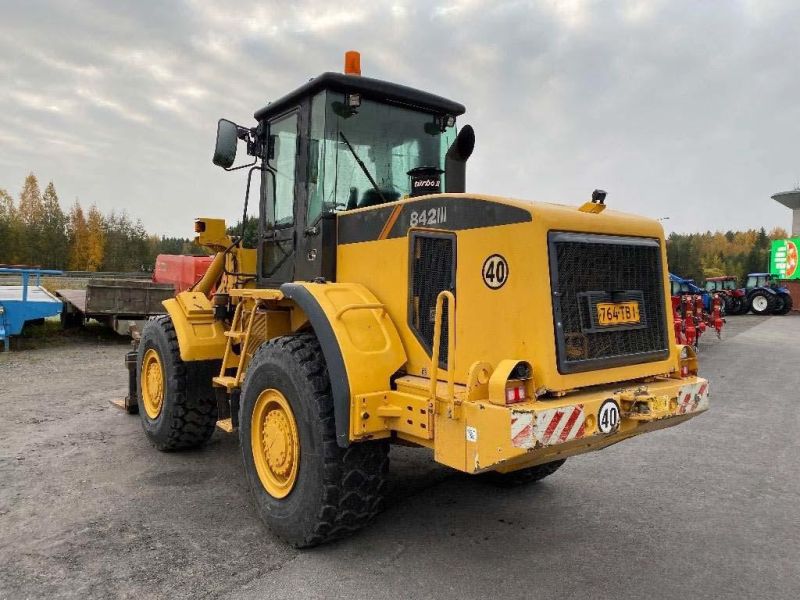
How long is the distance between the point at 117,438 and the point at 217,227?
7.30 feet

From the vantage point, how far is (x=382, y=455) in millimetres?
3432

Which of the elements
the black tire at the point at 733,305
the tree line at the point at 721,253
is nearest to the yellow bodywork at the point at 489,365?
the black tire at the point at 733,305

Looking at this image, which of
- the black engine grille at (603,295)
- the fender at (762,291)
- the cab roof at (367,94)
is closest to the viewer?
the black engine grille at (603,295)

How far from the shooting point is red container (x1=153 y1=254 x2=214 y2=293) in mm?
7891

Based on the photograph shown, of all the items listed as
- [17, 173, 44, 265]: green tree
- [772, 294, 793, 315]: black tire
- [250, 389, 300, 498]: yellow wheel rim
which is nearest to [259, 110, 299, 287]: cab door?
[250, 389, 300, 498]: yellow wheel rim

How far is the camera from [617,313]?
333 centimetres

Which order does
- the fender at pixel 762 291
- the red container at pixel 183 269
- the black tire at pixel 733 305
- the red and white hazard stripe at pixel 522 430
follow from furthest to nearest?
1. the fender at pixel 762 291
2. the black tire at pixel 733 305
3. the red container at pixel 183 269
4. the red and white hazard stripe at pixel 522 430

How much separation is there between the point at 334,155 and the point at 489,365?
6.43 ft

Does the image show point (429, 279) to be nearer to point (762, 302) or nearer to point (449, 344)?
point (449, 344)

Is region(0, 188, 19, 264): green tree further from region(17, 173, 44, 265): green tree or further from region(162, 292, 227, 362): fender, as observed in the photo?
region(162, 292, 227, 362): fender

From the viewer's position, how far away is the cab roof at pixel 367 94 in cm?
411

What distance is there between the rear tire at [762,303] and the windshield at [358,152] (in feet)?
89.3

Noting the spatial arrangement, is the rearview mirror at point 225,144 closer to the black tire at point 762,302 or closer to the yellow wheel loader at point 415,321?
the yellow wheel loader at point 415,321

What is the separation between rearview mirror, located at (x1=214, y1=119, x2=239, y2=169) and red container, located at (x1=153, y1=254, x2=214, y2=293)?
331 centimetres
